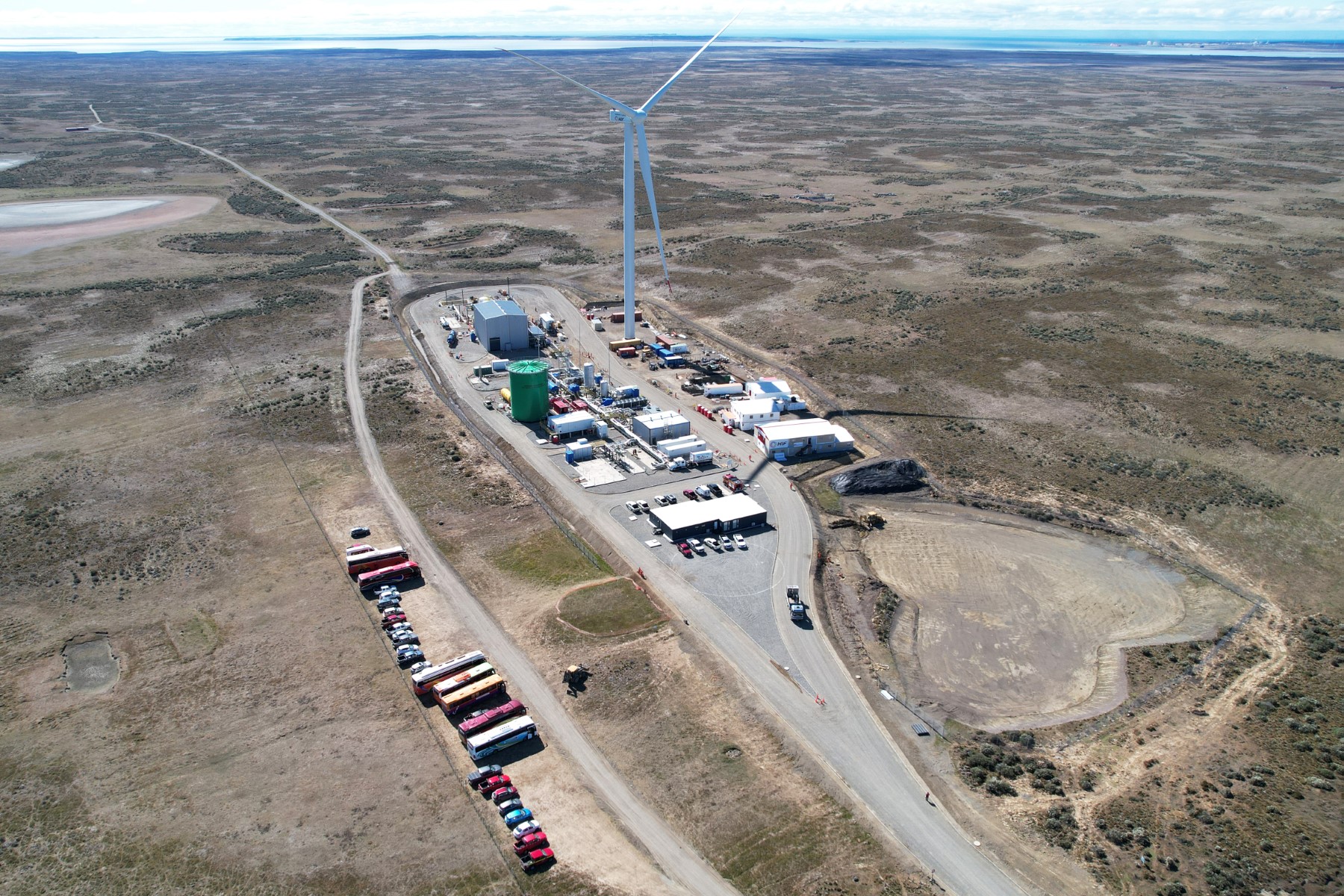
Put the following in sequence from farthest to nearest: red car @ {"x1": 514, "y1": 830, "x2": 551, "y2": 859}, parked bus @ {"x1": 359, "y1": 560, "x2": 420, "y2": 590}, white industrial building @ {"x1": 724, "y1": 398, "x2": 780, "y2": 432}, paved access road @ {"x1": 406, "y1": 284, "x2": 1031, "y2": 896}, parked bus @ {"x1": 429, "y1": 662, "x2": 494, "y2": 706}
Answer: white industrial building @ {"x1": 724, "y1": 398, "x2": 780, "y2": 432} → parked bus @ {"x1": 359, "y1": 560, "x2": 420, "y2": 590} → parked bus @ {"x1": 429, "y1": 662, "x2": 494, "y2": 706} → paved access road @ {"x1": 406, "y1": 284, "x2": 1031, "y2": 896} → red car @ {"x1": 514, "y1": 830, "x2": 551, "y2": 859}

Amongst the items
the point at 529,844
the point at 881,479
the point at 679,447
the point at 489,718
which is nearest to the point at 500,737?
the point at 489,718

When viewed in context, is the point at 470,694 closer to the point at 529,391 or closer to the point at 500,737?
the point at 500,737

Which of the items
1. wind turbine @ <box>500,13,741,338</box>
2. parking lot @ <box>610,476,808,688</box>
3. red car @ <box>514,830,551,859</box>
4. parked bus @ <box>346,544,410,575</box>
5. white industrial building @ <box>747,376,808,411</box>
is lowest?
red car @ <box>514,830,551,859</box>

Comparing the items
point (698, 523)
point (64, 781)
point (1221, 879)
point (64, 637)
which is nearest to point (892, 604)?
point (698, 523)

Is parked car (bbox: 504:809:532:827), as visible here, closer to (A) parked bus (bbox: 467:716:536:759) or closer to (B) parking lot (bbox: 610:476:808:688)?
(A) parked bus (bbox: 467:716:536:759)

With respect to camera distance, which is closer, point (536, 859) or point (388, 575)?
point (536, 859)

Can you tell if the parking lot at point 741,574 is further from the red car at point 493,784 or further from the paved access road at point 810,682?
the red car at point 493,784

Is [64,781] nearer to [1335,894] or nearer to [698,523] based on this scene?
[698,523]

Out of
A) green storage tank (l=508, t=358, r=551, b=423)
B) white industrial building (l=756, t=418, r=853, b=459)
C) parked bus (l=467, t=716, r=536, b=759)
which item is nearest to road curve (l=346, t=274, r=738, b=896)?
parked bus (l=467, t=716, r=536, b=759)
